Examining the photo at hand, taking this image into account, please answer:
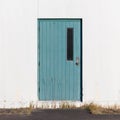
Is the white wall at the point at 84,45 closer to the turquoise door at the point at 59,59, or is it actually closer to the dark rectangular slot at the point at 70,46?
the turquoise door at the point at 59,59

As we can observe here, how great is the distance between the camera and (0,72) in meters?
12.3

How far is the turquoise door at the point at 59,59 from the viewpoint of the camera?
12391mm

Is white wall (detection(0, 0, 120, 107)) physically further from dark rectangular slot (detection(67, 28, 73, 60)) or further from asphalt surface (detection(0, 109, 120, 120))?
asphalt surface (detection(0, 109, 120, 120))

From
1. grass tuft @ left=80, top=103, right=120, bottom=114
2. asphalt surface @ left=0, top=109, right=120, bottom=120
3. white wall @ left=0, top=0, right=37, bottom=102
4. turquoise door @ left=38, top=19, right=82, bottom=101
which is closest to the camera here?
asphalt surface @ left=0, top=109, right=120, bottom=120

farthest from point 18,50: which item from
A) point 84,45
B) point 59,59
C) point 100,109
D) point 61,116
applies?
point 100,109

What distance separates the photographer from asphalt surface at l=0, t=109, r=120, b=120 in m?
11.4

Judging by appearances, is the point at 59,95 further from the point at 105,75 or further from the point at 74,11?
the point at 74,11

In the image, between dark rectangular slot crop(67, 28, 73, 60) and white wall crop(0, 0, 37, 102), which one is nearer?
white wall crop(0, 0, 37, 102)

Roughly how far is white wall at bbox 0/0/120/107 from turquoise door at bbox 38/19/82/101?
0.16 metres

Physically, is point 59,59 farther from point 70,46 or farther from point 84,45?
point 84,45

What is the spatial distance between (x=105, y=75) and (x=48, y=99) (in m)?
1.53

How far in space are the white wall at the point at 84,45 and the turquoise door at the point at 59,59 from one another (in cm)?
16

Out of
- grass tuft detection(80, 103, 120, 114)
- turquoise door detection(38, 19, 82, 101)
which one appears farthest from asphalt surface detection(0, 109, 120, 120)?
turquoise door detection(38, 19, 82, 101)

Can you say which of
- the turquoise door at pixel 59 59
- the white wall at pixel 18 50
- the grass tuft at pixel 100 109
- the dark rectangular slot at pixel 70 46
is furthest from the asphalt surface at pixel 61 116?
the dark rectangular slot at pixel 70 46
